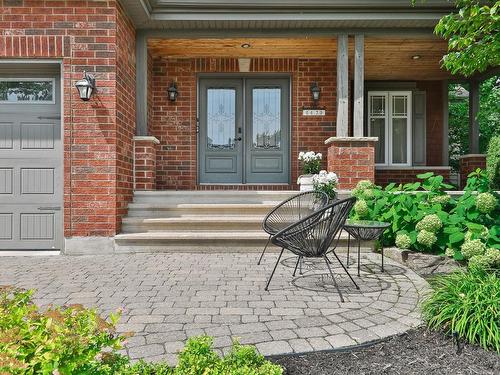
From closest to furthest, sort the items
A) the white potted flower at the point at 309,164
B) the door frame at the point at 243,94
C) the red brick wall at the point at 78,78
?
the red brick wall at the point at 78,78 < the white potted flower at the point at 309,164 < the door frame at the point at 243,94

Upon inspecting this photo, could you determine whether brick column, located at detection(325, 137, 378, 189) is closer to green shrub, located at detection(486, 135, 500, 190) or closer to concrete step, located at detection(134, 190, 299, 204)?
concrete step, located at detection(134, 190, 299, 204)

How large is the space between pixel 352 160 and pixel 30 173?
14.2 ft

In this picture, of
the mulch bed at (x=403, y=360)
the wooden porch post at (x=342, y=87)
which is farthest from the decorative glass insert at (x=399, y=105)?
the mulch bed at (x=403, y=360)

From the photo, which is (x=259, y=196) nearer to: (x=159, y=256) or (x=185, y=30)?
(x=159, y=256)

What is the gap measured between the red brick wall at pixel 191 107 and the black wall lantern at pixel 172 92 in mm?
82

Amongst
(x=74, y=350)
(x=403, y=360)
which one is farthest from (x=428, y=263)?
(x=74, y=350)

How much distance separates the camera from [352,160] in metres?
5.59

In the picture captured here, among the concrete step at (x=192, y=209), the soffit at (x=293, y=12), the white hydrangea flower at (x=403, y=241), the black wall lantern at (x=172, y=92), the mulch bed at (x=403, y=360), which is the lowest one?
the mulch bed at (x=403, y=360)

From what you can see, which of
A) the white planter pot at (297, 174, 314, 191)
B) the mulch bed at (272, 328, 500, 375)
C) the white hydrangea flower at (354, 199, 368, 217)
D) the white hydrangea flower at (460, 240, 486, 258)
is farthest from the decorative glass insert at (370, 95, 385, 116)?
the mulch bed at (272, 328, 500, 375)

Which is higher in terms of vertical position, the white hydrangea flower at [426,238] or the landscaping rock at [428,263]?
the white hydrangea flower at [426,238]

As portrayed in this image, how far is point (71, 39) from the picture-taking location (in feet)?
15.7

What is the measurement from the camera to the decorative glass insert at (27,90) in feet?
16.6

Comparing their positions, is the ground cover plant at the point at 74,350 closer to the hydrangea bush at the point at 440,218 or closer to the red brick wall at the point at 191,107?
the hydrangea bush at the point at 440,218

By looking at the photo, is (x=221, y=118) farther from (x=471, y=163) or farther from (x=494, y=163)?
(x=471, y=163)
